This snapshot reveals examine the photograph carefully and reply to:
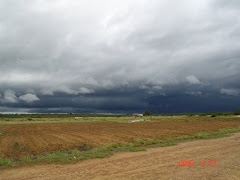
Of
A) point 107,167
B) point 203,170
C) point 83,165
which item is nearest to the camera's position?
point 203,170

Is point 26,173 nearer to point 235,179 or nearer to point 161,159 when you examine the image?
point 161,159

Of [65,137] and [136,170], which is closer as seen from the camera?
[136,170]

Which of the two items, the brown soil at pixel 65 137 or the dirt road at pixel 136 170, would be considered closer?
the dirt road at pixel 136 170

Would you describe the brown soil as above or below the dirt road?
below

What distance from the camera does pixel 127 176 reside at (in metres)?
8.73

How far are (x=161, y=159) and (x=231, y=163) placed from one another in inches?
144

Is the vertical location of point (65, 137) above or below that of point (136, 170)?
below

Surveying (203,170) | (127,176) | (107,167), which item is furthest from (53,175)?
(203,170)

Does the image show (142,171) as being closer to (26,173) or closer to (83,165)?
(83,165)

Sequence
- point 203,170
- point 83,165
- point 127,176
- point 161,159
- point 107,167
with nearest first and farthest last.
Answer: point 127,176 → point 203,170 → point 107,167 → point 83,165 → point 161,159

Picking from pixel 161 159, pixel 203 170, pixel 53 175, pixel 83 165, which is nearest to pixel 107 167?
pixel 83 165

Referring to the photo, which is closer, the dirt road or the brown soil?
the dirt road

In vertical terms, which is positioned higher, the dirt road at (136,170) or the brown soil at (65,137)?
the dirt road at (136,170)

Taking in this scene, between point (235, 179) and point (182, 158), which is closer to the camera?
point (235, 179)
